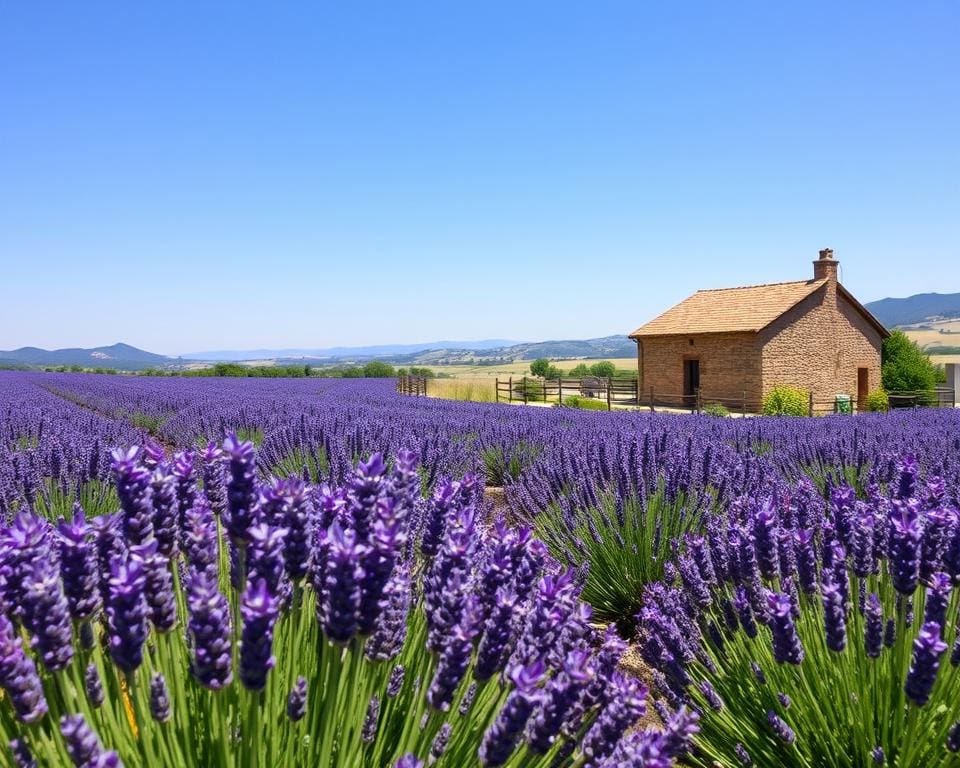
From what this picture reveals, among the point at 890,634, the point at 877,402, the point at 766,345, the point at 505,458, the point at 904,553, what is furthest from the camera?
the point at 877,402

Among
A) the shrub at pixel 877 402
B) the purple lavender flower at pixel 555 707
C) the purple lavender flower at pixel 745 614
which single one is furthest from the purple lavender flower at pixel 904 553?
the shrub at pixel 877 402

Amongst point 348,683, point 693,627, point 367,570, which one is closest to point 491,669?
point 348,683

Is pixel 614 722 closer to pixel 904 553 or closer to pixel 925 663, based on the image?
pixel 925 663

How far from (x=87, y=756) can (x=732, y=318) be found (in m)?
24.4

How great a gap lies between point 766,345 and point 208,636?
75.2 feet

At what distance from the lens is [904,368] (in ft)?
84.5

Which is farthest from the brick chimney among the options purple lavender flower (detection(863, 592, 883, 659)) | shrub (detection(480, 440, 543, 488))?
purple lavender flower (detection(863, 592, 883, 659))

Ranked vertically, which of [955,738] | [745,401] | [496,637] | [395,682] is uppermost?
[496,637]

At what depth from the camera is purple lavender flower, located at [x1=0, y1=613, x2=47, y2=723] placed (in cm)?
99

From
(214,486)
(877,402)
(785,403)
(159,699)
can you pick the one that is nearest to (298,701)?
(159,699)

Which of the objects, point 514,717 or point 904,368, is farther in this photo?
point 904,368

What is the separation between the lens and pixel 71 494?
4.21 m

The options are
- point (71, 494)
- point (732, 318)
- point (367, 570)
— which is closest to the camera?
point (367, 570)

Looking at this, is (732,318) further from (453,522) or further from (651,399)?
(453,522)
